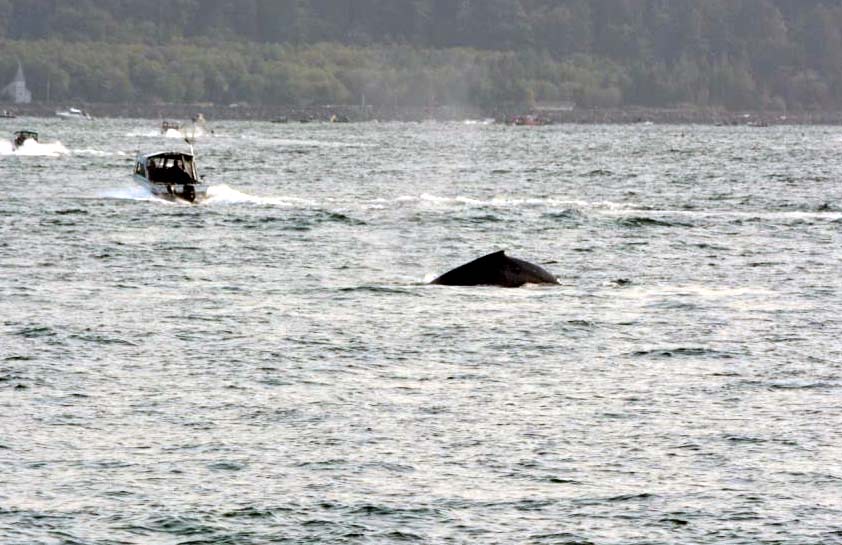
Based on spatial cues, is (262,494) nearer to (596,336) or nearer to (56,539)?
(56,539)

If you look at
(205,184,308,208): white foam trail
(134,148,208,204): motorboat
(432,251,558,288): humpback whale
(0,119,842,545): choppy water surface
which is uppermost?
(134,148,208,204): motorboat

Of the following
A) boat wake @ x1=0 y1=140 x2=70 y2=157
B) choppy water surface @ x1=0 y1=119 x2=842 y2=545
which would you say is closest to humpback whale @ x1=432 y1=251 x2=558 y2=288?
choppy water surface @ x1=0 y1=119 x2=842 y2=545

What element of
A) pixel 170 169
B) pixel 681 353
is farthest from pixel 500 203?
pixel 681 353

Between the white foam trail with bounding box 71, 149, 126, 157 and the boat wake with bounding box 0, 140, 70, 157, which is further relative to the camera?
the white foam trail with bounding box 71, 149, 126, 157

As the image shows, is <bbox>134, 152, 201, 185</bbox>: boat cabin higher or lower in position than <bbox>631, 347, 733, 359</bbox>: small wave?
higher

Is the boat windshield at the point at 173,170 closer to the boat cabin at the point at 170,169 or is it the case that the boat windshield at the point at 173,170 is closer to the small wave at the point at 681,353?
the boat cabin at the point at 170,169

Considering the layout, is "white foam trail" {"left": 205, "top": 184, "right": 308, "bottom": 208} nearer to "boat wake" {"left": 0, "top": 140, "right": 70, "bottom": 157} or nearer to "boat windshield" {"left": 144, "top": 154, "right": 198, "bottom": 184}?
"boat windshield" {"left": 144, "top": 154, "right": 198, "bottom": 184}

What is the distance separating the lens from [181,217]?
260 ft

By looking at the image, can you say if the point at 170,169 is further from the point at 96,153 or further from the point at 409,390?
the point at 96,153

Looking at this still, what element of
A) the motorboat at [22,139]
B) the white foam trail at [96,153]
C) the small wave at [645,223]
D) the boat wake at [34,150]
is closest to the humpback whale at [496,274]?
the small wave at [645,223]

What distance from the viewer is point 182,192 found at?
293 ft

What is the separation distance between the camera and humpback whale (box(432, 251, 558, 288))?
166 ft

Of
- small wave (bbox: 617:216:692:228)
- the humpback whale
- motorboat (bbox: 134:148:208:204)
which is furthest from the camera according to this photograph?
motorboat (bbox: 134:148:208:204)

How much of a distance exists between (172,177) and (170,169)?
4.05 ft
